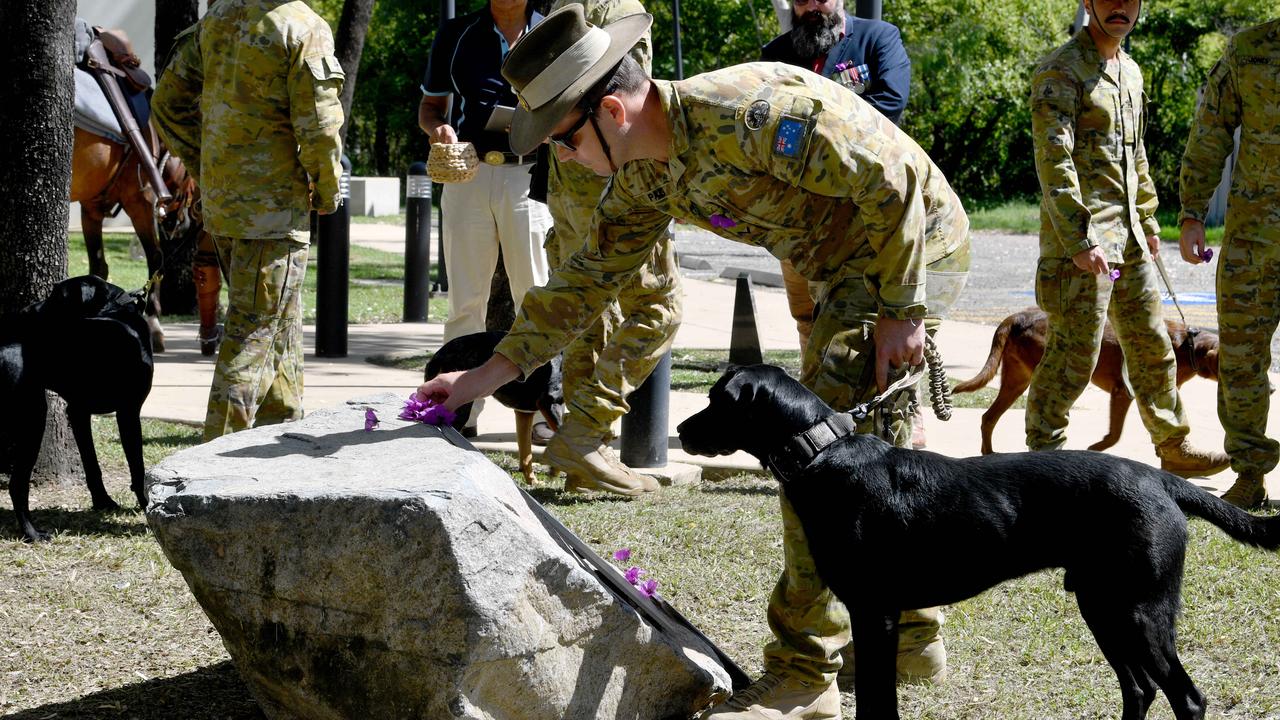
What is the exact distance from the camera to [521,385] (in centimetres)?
614

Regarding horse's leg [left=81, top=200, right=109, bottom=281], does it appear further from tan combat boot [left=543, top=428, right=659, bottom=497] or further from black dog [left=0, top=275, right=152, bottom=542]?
tan combat boot [left=543, top=428, right=659, bottom=497]

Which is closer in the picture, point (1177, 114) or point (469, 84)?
point (469, 84)

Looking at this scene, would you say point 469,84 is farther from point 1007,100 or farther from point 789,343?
point 1007,100

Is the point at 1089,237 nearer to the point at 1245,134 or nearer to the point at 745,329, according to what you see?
the point at 1245,134

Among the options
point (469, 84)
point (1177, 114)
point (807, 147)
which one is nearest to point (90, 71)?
point (469, 84)

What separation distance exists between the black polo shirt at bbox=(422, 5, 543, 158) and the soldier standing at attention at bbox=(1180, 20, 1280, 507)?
3.36 m

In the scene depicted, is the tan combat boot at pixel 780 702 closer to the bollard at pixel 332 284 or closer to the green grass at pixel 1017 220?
the bollard at pixel 332 284

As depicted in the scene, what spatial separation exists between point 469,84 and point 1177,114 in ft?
99.1

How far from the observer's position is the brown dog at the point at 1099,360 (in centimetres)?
654

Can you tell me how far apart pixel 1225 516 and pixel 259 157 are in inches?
156

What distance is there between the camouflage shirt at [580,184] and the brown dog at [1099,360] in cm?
221

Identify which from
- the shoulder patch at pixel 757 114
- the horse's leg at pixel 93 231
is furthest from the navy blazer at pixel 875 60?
the horse's leg at pixel 93 231

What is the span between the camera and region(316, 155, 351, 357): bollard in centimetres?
964

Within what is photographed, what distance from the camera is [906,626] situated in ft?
12.7
